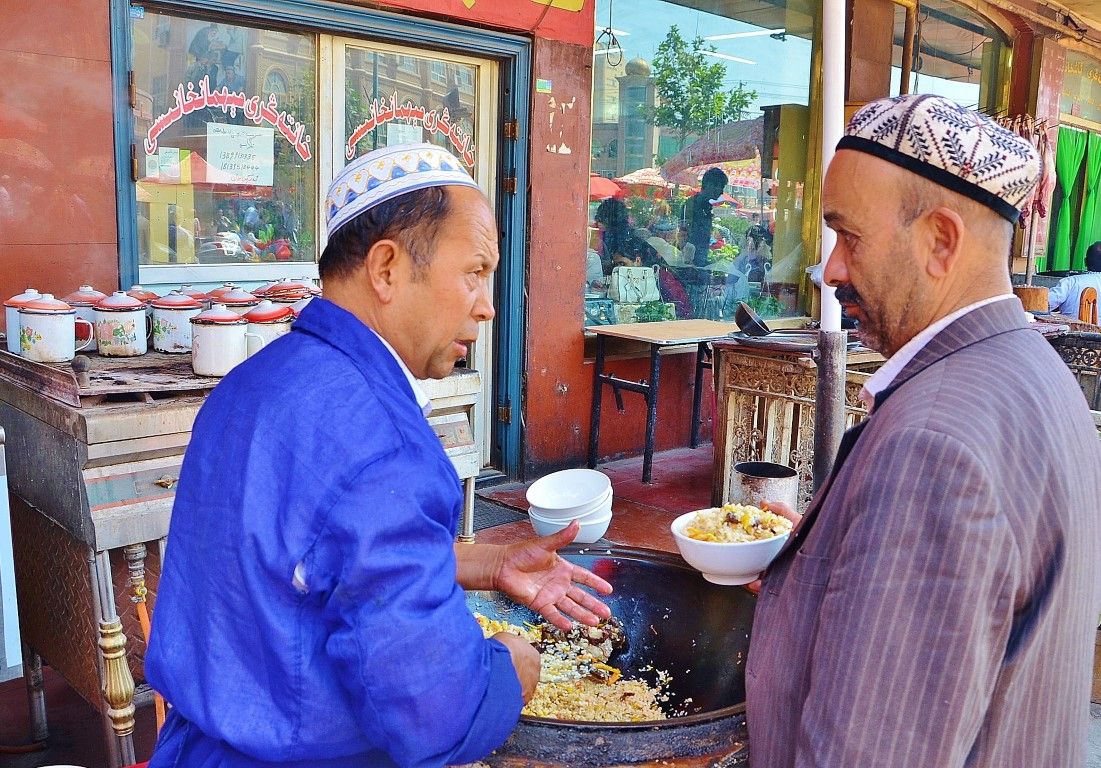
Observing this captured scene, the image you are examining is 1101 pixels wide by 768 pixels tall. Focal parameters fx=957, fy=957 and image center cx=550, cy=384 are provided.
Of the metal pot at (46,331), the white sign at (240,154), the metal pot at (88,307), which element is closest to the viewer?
the metal pot at (46,331)

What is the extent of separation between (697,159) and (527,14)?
1.98m

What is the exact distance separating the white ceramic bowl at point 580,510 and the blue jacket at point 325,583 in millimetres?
869

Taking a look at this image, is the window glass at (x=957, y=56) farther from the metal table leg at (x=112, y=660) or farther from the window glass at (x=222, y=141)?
the metal table leg at (x=112, y=660)

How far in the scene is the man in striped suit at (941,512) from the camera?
1125 millimetres

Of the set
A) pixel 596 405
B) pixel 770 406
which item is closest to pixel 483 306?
pixel 770 406

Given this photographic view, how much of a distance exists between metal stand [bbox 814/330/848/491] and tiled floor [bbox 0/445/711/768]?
1.52m

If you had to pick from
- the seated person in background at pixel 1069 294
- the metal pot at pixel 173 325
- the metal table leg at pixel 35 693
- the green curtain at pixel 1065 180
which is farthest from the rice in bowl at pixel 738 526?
the green curtain at pixel 1065 180

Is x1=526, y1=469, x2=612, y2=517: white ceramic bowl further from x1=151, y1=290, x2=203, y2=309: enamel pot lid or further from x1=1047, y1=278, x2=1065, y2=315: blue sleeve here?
x1=1047, y1=278, x2=1065, y2=315: blue sleeve

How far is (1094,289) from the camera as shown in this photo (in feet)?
27.5

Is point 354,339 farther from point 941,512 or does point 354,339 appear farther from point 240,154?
point 240,154

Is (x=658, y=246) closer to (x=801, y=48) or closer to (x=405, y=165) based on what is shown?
(x=801, y=48)

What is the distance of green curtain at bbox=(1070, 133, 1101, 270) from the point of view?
440 inches

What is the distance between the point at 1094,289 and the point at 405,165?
28.2 feet

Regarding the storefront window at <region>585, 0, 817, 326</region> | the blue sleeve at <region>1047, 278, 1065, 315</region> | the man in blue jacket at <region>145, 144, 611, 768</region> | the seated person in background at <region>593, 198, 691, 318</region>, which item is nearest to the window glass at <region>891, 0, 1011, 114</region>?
the storefront window at <region>585, 0, 817, 326</region>
